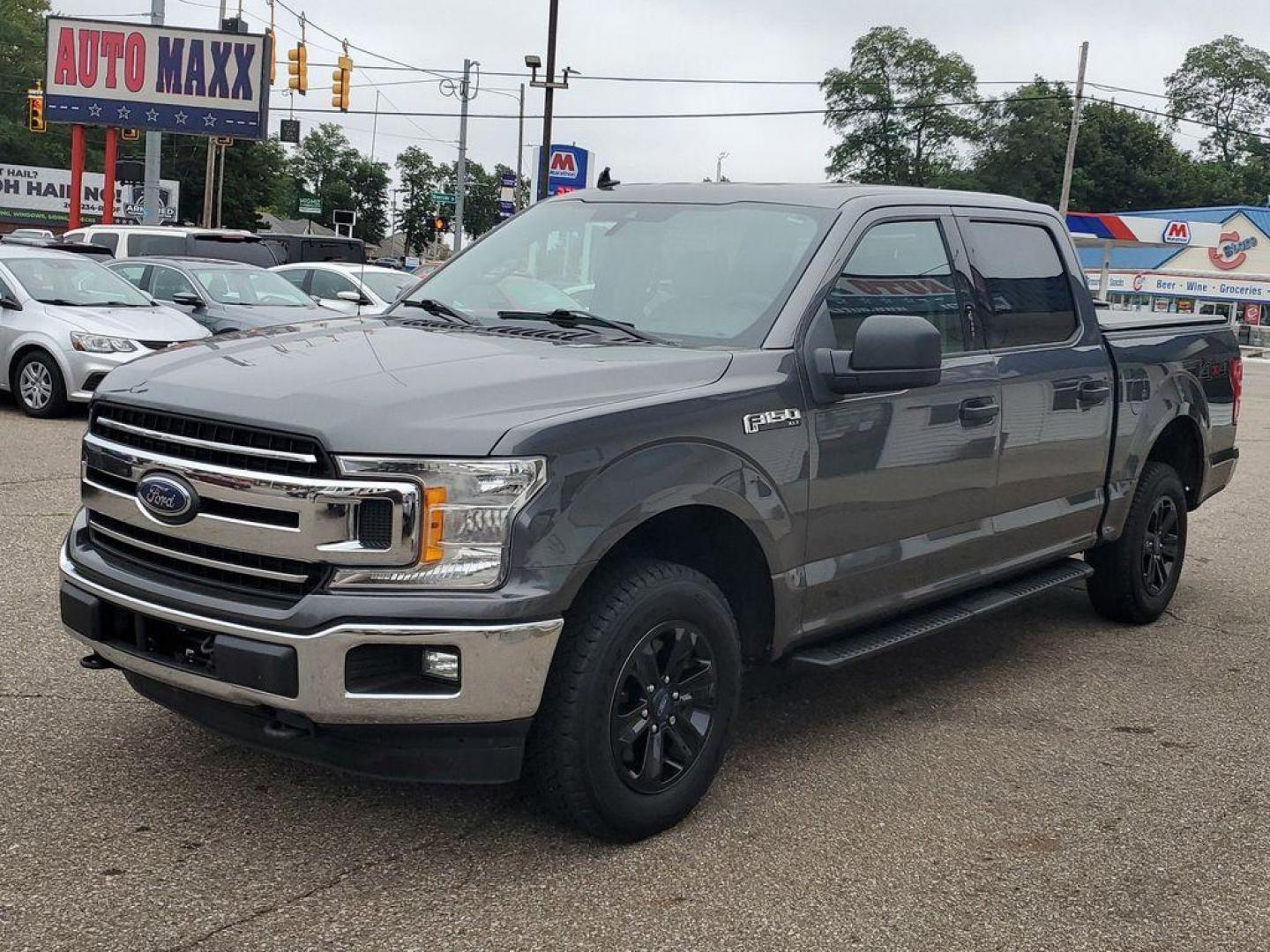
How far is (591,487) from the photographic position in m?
3.59

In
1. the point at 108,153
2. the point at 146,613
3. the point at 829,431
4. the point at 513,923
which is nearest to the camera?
the point at 513,923

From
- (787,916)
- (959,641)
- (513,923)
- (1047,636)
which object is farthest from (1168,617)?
(513,923)

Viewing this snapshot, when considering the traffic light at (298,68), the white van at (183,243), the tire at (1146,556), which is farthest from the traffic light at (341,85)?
the tire at (1146,556)

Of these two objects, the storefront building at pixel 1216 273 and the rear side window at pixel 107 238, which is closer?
the rear side window at pixel 107 238

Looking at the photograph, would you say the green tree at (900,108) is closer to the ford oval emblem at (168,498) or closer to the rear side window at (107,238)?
the rear side window at (107,238)

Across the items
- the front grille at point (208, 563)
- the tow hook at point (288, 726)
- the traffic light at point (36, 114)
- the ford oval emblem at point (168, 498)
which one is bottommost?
the tow hook at point (288, 726)

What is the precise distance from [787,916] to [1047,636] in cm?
339

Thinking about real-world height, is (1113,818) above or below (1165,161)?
below

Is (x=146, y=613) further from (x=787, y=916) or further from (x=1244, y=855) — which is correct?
(x=1244, y=855)

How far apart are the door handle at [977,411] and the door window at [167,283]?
11983 mm

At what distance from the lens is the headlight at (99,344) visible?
12.4m

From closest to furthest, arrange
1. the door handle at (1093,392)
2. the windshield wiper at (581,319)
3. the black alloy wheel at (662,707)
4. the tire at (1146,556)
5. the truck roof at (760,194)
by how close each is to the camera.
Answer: the black alloy wheel at (662,707) < the windshield wiper at (581,319) < the truck roof at (760,194) < the door handle at (1093,392) < the tire at (1146,556)

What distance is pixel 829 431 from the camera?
436cm

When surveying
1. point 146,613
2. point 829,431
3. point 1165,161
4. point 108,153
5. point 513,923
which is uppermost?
Answer: point 1165,161
